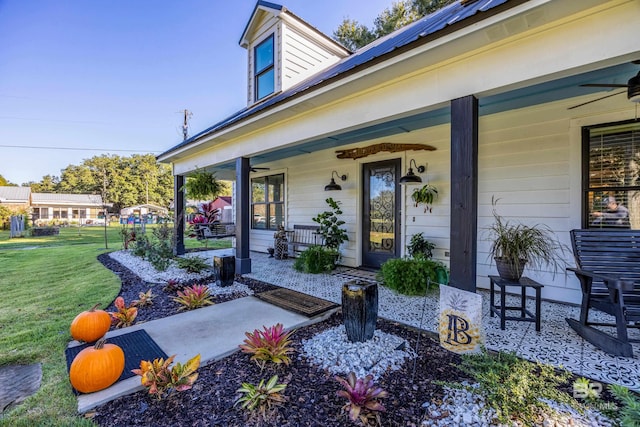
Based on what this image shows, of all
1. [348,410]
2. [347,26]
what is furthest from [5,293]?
[347,26]

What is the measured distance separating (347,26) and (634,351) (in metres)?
13.3

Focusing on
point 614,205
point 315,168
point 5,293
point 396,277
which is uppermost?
point 315,168

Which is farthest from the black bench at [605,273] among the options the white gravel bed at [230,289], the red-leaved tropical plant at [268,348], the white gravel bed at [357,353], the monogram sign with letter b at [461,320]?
the white gravel bed at [230,289]

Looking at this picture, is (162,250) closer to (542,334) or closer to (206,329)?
(206,329)

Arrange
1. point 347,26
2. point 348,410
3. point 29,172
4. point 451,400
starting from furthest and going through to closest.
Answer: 1. point 29,172
2. point 347,26
3. point 451,400
4. point 348,410

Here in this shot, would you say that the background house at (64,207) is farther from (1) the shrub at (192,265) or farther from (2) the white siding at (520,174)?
(2) the white siding at (520,174)

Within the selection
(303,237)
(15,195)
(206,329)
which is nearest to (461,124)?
(206,329)

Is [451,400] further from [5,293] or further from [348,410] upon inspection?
[5,293]

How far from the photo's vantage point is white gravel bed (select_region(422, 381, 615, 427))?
1.57m

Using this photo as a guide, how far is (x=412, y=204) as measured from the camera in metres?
5.06

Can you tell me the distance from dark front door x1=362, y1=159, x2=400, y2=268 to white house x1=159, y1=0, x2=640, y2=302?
24 mm

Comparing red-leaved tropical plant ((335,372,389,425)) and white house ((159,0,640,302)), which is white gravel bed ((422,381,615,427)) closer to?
red-leaved tropical plant ((335,372,389,425))

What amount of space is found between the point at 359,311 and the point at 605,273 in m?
2.31

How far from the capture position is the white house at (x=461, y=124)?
2221mm
